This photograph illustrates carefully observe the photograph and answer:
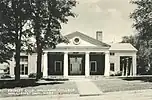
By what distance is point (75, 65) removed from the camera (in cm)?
6775

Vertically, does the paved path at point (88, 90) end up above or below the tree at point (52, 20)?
below

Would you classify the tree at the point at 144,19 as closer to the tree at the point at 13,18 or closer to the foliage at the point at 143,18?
the foliage at the point at 143,18

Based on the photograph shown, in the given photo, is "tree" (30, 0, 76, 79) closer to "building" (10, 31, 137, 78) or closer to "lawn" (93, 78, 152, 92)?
"lawn" (93, 78, 152, 92)

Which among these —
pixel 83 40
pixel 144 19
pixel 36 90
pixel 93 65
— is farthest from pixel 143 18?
pixel 93 65

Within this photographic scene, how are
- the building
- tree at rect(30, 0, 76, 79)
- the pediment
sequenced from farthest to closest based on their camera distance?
the pediment, the building, tree at rect(30, 0, 76, 79)

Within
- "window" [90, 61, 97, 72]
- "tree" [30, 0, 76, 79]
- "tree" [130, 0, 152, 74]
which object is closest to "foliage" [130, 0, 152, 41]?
"tree" [130, 0, 152, 74]

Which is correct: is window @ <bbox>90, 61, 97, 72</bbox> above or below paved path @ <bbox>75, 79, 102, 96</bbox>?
above

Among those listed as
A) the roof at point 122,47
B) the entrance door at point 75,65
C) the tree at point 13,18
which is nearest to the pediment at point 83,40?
the entrance door at point 75,65

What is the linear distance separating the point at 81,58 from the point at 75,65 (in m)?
1.87

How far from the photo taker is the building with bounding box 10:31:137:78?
6041 centimetres

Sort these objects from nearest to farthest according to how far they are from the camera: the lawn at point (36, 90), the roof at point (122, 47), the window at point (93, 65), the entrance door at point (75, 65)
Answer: the lawn at point (36, 90)
the window at point (93, 65)
the entrance door at point (75, 65)
the roof at point (122, 47)

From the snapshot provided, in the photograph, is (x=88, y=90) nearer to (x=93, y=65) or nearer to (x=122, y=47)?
(x=93, y=65)

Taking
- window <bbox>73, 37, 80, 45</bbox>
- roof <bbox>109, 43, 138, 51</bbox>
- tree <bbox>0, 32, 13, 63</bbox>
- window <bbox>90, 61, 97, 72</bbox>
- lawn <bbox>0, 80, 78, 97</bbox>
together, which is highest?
window <bbox>73, 37, 80, 45</bbox>

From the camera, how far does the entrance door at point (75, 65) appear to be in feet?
219
